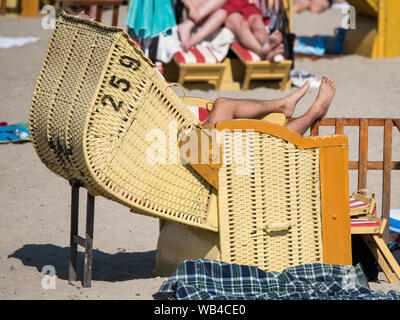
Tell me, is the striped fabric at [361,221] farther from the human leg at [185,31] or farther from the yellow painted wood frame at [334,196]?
the human leg at [185,31]

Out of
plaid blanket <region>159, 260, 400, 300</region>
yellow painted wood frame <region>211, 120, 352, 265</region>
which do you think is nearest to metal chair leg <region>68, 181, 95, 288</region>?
plaid blanket <region>159, 260, 400, 300</region>

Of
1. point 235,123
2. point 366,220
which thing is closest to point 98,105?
point 235,123

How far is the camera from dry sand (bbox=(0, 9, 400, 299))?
14.1 feet

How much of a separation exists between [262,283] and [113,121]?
3.67 ft

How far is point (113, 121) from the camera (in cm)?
374

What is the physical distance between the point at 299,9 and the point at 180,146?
47.7 ft

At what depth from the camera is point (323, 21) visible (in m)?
16.7

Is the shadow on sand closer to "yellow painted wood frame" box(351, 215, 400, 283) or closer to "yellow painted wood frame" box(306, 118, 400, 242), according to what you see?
"yellow painted wood frame" box(351, 215, 400, 283)

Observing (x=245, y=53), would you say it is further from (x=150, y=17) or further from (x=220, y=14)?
(x=150, y=17)

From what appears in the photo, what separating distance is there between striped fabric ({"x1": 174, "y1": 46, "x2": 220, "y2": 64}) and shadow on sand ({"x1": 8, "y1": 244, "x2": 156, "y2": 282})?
4640 millimetres

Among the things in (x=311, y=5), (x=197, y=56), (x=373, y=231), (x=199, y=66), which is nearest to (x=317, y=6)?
(x=311, y=5)

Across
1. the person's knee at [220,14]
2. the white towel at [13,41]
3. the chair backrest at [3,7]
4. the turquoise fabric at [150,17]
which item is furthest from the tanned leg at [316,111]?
the chair backrest at [3,7]

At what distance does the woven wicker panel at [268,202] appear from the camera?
3912mm

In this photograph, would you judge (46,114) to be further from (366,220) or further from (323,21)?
(323,21)
